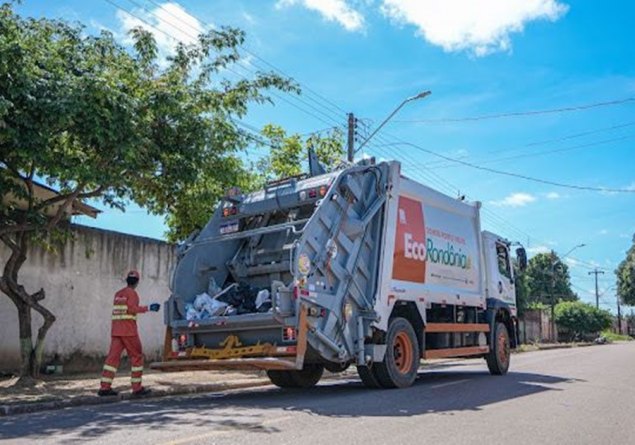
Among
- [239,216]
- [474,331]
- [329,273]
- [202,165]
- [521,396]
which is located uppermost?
[202,165]

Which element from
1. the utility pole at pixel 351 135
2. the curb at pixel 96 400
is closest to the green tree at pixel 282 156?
the utility pole at pixel 351 135

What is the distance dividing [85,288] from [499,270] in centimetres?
871

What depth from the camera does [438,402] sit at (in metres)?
8.47

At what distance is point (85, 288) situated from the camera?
46.3 feet

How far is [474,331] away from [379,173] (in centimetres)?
412

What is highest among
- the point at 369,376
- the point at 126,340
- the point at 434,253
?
the point at 434,253

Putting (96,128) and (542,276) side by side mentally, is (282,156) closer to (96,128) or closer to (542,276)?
(96,128)

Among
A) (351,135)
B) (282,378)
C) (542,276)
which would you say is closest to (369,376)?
(282,378)

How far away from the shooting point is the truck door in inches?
528

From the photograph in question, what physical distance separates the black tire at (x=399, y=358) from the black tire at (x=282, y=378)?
5.95ft

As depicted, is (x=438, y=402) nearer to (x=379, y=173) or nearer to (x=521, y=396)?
(x=521, y=396)

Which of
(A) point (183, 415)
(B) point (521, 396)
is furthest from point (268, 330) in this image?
(B) point (521, 396)

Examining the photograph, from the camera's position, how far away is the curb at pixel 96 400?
816 cm

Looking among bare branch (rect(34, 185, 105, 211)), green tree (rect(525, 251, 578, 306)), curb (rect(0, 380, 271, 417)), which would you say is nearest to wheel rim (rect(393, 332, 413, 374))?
curb (rect(0, 380, 271, 417))
